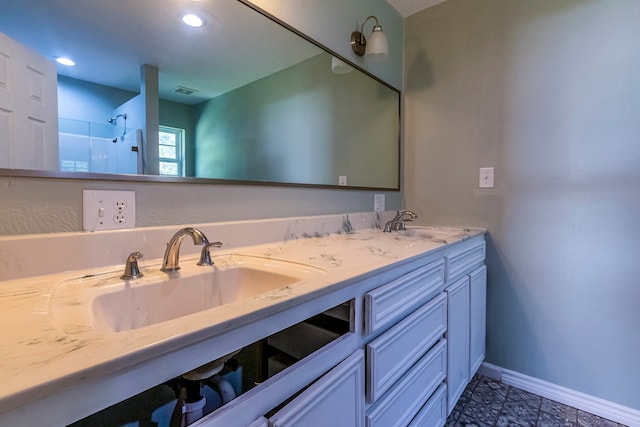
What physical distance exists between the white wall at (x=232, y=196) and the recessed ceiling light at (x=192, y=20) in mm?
255

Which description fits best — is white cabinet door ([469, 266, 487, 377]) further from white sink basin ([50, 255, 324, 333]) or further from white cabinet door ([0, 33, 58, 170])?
white cabinet door ([0, 33, 58, 170])

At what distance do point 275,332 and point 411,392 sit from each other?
620 millimetres

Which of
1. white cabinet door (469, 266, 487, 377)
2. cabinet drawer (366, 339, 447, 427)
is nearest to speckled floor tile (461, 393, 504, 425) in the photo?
white cabinet door (469, 266, 487, 377)

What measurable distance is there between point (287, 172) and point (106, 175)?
0.65m

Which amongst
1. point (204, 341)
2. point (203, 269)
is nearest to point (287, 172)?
point (203, 269)

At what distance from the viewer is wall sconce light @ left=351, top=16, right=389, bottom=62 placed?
57.3 inches

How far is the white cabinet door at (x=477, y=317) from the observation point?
1.42m

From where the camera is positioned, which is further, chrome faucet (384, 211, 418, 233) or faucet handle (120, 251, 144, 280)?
chrome faucet (384, 211, 418, 233)

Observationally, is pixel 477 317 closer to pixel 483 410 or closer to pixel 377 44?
pixel 483 410

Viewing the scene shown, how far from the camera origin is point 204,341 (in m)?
0.43

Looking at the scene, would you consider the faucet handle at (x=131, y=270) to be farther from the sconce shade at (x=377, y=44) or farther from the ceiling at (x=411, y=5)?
the ceiling at (x=411, y=5)

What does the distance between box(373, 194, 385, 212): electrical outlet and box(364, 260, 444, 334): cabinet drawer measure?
2.17 feet

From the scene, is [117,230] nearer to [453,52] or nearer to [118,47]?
[118,47]

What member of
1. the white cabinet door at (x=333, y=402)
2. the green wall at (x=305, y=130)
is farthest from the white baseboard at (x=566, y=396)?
the white cabinet door at (x=333, y=402)
